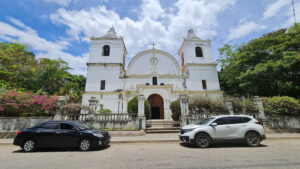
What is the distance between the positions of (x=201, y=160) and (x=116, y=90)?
16583 millimetres

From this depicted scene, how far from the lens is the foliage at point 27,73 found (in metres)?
17.8

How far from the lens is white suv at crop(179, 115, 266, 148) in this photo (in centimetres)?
603

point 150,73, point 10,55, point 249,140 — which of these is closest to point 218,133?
point 249,140

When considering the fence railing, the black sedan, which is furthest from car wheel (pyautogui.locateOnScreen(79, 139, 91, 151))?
the fence railing

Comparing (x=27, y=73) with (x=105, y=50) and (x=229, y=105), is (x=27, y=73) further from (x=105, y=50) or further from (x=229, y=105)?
(x=229, y=105)

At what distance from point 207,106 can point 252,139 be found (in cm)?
566

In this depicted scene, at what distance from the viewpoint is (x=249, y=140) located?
20.1 ft

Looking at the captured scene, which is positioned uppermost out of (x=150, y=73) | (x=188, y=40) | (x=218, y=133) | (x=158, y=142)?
(x=188, y=40)

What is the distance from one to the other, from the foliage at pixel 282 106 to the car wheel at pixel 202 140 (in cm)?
883

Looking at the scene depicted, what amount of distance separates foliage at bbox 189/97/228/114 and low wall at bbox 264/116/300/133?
338 cm

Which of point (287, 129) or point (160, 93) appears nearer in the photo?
point (287, 129)

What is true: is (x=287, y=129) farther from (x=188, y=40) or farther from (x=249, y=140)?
(x=188, y=40)

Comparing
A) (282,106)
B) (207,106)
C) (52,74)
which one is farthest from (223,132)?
(52,74)

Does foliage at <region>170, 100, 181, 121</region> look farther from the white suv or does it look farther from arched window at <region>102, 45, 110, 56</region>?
arched window at <region>102, 45, 110, 56</region>
